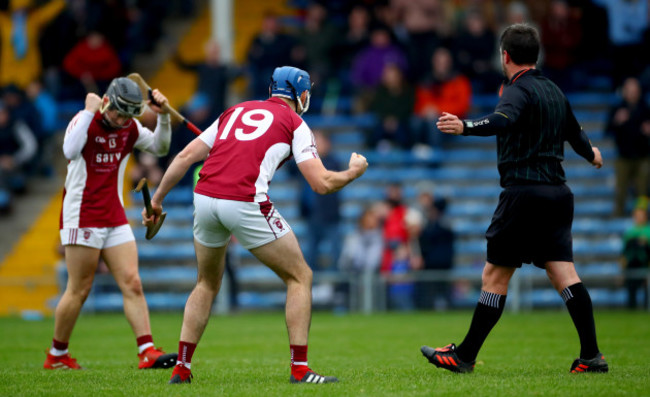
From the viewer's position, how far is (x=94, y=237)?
8.35m

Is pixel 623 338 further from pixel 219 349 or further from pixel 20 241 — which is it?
pixel 20 241

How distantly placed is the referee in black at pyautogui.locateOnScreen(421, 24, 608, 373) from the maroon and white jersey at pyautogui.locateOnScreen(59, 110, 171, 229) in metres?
3.21

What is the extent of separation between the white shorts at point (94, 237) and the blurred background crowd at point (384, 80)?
8581 mm

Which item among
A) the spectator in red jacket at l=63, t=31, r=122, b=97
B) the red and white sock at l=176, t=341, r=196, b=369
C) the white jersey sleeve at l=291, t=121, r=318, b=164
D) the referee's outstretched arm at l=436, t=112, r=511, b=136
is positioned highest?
the spectator in red jacket at l=63, t=31, r=122, b=97

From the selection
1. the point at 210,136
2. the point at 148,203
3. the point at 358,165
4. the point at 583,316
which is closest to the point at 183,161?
the point at 210,136

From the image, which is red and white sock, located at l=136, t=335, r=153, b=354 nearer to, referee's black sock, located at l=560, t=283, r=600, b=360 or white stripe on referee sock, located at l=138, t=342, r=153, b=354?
white stripe on referee sock, located at l=138, t=342, r=153, b=354

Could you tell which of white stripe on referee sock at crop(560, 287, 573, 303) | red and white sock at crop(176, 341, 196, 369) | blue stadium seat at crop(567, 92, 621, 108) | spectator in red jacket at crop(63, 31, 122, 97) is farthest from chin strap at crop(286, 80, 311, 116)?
spectator in red jacket at crop(63, 31, 122, 97)

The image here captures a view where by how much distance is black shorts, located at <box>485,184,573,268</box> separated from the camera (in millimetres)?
6949

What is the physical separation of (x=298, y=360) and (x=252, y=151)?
1493mm

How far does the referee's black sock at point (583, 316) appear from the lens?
22.9 ft

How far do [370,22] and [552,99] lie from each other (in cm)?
1395

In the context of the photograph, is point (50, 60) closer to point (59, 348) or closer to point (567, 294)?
point (59, 348)

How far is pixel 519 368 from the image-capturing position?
7.68 m

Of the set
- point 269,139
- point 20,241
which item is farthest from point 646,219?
point 20,241
